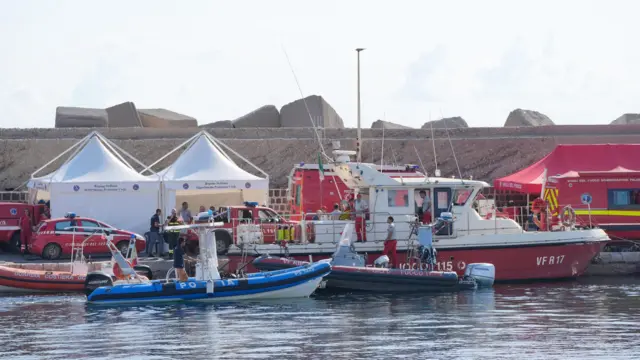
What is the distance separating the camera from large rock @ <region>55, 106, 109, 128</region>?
44.1m

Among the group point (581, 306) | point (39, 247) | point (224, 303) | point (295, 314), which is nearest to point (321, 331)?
point (295, 314)

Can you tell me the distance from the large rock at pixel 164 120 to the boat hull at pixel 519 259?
21256 millimetres

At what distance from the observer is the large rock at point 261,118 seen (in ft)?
150

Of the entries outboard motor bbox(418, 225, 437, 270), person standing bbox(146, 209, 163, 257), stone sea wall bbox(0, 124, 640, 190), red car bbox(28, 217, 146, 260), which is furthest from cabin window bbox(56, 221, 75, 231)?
stone sea wall bbox(0, 124, 640, 190)

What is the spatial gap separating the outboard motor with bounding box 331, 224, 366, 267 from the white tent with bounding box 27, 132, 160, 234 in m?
7.19

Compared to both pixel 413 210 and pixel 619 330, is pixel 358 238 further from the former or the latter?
pixel 619 330

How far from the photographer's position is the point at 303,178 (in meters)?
31.1

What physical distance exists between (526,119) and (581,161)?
13.1 metres

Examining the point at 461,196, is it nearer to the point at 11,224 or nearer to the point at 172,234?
the point at 172,234

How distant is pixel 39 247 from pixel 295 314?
9.02m

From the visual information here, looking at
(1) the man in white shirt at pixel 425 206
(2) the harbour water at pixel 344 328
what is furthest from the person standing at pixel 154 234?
(1) the man in white shirt at pixel 425 206

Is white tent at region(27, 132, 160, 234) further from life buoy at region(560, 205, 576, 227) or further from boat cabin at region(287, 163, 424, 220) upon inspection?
life buoy at region(560, 205, 576, 227)

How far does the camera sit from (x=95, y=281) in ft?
76.8

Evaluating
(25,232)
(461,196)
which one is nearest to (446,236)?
(461,196)
